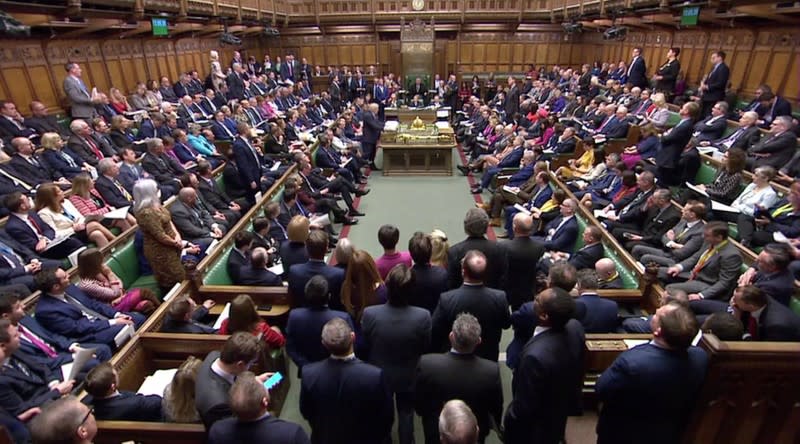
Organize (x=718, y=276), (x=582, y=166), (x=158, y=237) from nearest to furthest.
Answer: (x=718, y=276)
(x=158, y=237)
(x=582, y=166)

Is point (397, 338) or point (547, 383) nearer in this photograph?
point (547, 383)

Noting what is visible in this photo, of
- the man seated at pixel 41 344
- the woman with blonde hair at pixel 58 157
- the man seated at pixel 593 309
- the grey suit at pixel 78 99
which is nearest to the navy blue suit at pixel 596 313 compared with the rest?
the man seated at pixel 593 309

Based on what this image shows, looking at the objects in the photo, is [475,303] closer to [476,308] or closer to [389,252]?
[476,308]

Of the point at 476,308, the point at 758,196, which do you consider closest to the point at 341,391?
the point at 476,308

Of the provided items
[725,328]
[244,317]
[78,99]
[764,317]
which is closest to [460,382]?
[244,317]

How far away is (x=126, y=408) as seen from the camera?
229 cm

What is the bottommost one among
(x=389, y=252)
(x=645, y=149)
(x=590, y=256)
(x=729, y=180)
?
(x=590, y=256)

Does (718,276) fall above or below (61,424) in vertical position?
below

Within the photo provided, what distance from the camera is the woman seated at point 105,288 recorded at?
342cm

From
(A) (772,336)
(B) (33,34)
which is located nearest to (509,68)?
(B) (33,34)

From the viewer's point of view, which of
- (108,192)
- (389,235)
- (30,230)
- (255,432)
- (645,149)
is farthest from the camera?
(645,149)

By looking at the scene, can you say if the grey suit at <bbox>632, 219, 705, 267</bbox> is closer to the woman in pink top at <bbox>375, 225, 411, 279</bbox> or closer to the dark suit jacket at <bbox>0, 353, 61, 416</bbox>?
the woman in pink top at <bbox>375, 225, 411, 279</bbox>

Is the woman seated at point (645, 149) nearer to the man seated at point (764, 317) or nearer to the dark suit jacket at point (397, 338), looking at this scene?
the man seated at point (764, 317)

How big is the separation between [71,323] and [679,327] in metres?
3.73
